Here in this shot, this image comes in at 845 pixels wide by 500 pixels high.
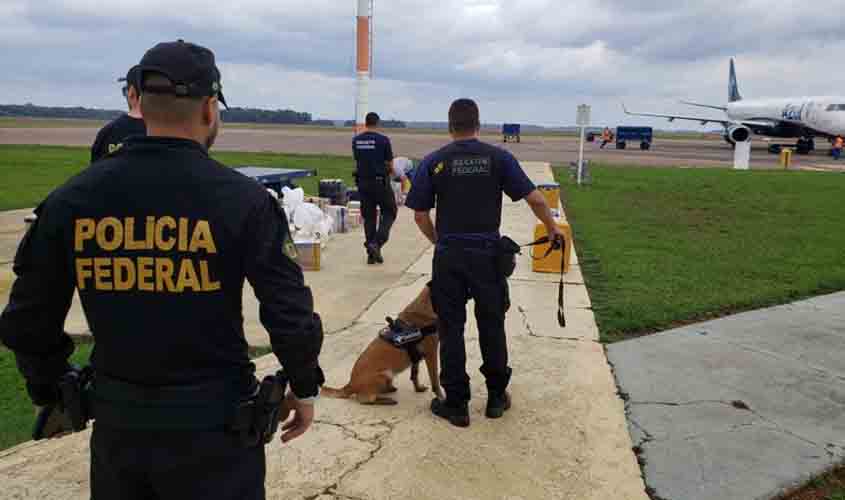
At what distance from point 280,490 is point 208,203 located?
6.62 feet

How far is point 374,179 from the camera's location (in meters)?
8.38

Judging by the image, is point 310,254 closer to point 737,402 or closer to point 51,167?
point 737,402

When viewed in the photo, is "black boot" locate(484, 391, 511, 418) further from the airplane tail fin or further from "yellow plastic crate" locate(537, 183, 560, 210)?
the airplane tail fin

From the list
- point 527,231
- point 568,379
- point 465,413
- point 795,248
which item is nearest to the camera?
point 465,413

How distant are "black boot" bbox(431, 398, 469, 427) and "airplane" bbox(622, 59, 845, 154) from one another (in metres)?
30.7

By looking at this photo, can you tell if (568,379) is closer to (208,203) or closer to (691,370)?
(691,370)

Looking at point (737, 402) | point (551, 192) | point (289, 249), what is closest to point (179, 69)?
point (289, 249)

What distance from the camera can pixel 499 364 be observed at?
414 cm

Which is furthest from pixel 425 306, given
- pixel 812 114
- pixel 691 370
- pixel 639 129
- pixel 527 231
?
pixel 639 129

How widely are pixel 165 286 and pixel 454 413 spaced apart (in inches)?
104

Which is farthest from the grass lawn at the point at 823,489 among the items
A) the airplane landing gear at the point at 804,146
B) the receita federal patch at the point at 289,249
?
the airplane landing gear at the point at 804,146

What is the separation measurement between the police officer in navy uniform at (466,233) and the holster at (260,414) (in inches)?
82.3

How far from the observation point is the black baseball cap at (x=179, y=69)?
1802mm

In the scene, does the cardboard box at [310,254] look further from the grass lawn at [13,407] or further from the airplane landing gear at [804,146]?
the airplane landing gear at [804,146]
